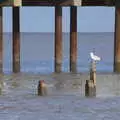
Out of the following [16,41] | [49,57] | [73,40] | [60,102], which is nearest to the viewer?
[60,102]

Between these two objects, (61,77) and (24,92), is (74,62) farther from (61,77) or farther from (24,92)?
(24,92)

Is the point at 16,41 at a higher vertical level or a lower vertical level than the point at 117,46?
higher

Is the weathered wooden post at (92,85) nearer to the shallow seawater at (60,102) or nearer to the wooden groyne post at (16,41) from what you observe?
the shallow seawater at (60,102)

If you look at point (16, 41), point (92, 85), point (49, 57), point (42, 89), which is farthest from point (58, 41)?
point (49, 57)

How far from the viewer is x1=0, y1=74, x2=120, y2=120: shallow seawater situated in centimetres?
1326

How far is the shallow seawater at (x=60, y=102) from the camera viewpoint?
13.3 meters

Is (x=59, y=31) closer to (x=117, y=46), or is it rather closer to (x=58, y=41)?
(x=58, y=41)

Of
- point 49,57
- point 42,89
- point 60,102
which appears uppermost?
point 42,89

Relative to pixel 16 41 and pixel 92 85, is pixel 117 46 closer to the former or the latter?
pixel 16 41

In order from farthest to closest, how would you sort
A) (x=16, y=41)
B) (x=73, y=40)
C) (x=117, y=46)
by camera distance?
(x=73, y=40) < (x=16, y=41) < (x=117, y=46)

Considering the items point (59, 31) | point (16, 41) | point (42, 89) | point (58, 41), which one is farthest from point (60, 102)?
point (59, 31)

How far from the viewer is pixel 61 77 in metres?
23.9

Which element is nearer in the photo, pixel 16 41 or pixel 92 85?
pixel 92 85

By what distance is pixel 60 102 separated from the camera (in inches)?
604
